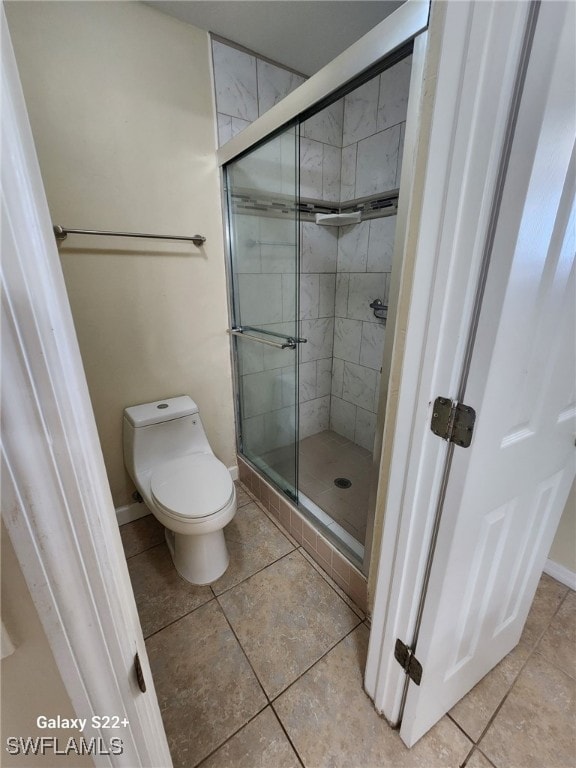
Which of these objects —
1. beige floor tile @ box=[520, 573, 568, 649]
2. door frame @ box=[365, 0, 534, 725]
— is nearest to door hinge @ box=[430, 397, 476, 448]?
door frame @ box=[365, 0, 534, 725]

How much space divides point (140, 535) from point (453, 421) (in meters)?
1.77

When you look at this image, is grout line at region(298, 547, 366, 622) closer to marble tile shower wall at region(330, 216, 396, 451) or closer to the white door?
the white door

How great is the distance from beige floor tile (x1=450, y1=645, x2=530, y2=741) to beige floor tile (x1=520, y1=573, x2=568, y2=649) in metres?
0.07

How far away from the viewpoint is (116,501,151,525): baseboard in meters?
1.82

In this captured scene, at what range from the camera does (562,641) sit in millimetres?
1258

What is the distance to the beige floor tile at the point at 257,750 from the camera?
36.9 inches

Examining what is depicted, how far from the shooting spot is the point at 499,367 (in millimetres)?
602

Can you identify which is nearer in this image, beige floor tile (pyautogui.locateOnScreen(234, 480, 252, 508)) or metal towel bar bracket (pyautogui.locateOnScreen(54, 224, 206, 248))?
metal towel bar bracket (pyautogui.locateOnScreen(54, 224, 206, 248))

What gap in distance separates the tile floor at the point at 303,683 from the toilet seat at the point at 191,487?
1.41 feet

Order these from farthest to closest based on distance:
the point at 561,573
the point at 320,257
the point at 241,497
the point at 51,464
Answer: the point at 320,257, the point at 241,497, the point at 561,573, the point at 51,464

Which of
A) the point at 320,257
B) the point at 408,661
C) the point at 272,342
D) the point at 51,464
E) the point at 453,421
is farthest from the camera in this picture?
the point at 320,257

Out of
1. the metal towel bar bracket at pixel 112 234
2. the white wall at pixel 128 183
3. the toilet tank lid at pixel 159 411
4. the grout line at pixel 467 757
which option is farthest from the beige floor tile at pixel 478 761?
the metal towel bar bracket at pixel 112 234

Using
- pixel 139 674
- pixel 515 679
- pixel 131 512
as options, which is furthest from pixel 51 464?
pixel 131 512

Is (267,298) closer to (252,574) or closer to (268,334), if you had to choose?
(268,334)
